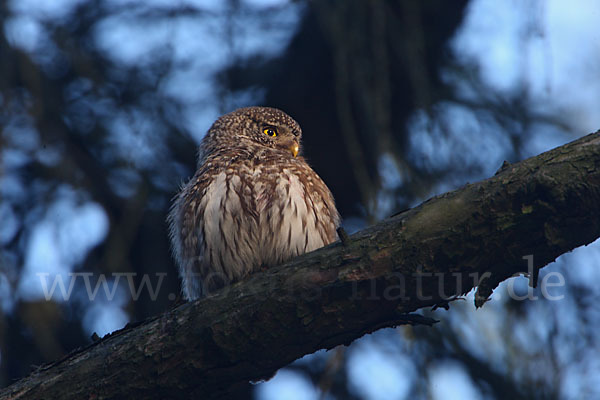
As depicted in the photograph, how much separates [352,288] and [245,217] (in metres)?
1.19

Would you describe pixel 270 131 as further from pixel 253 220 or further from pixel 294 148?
pixel 253 220

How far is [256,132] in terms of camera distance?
4547mm

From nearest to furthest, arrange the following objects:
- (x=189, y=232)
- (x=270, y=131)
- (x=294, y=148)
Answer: (x=189, y=232)
(x=294, y=148)
(x=270, y=131)

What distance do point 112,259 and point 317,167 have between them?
4.74 ft

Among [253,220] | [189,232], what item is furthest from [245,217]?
[189,232]

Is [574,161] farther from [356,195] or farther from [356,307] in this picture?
[356,195]

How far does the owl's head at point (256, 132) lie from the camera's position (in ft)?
13.9

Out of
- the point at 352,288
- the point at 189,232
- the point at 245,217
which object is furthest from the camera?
the point at 189,232

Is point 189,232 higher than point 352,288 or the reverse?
higher

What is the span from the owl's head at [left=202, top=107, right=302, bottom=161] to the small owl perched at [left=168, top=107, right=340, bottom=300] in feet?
1.03

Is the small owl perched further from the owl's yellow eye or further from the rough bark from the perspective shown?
the rough bark

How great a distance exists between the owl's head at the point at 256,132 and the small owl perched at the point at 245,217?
1.03 ft

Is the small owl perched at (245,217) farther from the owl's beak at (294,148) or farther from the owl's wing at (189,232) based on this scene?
the owl's beak at (294,148)

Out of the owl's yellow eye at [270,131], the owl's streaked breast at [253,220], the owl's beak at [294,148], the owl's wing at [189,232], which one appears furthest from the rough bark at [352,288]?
the owl's yellow eye at [270,131]
